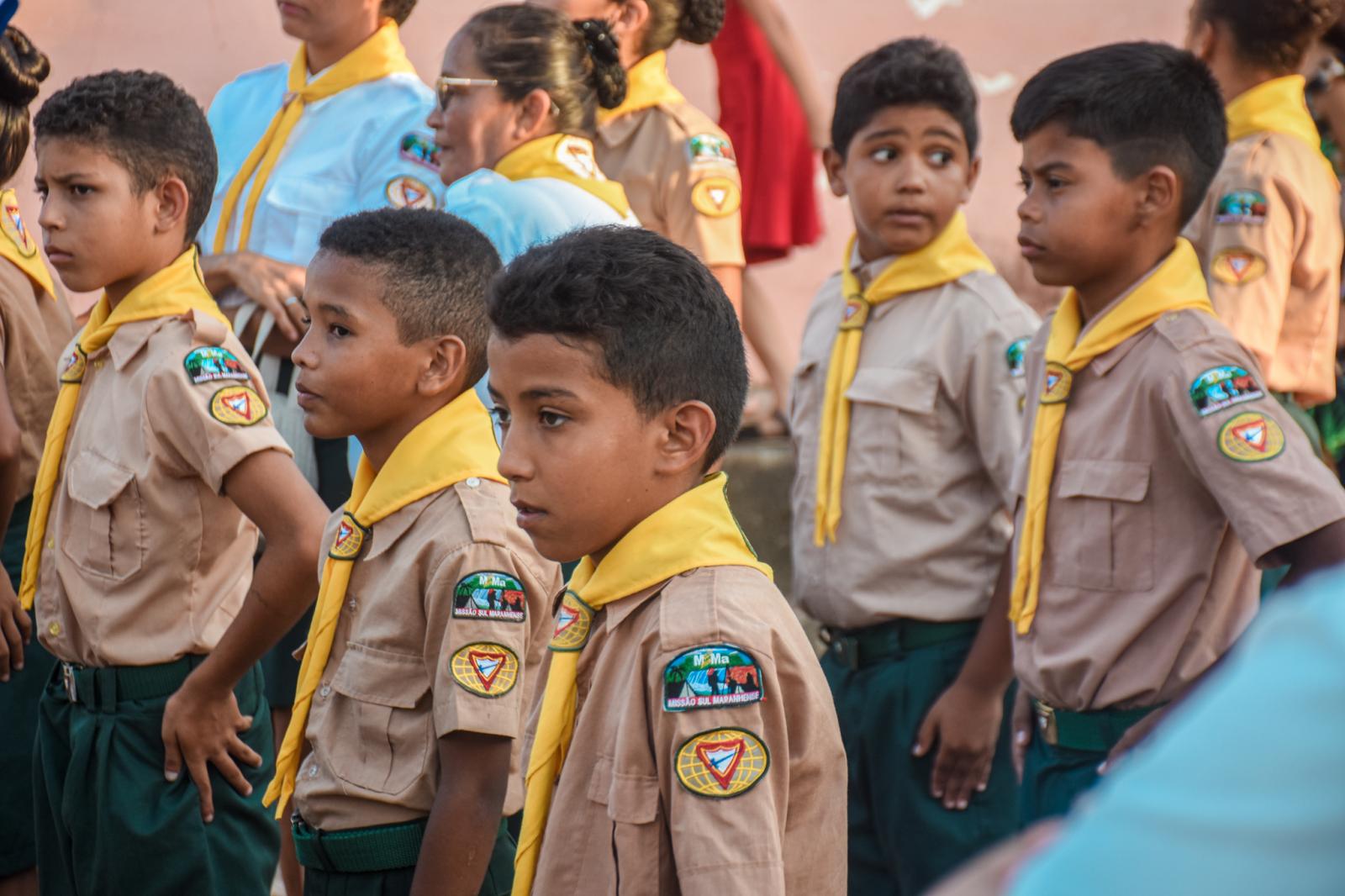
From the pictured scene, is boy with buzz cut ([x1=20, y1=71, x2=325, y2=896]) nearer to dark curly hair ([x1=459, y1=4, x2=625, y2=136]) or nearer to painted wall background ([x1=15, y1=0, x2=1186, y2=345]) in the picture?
dark curly hair ([x1=459, y1=4, x2=625, y2=136])

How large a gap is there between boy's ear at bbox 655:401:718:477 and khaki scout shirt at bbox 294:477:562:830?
0.36 metres

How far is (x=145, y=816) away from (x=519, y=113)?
1.56 meters

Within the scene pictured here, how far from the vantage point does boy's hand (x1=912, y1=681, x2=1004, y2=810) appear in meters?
3.14

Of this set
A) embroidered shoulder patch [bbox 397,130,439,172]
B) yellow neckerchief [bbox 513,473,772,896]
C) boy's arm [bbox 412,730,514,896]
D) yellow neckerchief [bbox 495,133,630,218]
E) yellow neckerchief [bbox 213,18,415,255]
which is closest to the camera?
yellow neckerchief [bbox 513,473,772,896]

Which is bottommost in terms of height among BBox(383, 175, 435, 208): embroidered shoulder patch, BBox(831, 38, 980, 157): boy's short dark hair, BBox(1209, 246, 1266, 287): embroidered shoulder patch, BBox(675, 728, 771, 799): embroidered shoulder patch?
BBox(1209, 246, 1266, 287): embroidered shoulder patch

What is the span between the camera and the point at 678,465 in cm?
201

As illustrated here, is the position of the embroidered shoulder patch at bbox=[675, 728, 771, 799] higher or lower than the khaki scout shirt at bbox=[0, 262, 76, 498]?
higher

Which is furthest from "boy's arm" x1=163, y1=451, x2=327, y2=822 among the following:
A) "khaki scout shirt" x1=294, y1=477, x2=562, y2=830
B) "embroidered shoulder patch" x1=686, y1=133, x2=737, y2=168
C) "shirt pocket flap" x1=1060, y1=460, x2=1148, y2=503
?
"embroidered shoulder patch" x1=686, y1=133, x2=737, y2=168

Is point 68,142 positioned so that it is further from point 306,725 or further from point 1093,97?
point 1093,97

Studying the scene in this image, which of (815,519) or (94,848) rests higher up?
(815,519)

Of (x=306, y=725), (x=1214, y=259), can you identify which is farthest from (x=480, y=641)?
(x=1214, y=259)

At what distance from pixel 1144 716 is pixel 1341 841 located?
205 cm

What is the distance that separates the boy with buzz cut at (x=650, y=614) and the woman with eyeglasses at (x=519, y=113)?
1.12m

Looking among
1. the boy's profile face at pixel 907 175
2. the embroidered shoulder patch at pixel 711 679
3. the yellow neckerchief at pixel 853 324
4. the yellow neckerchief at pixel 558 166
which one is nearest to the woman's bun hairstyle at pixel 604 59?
the yellow neckerchief at pixel 558 166
